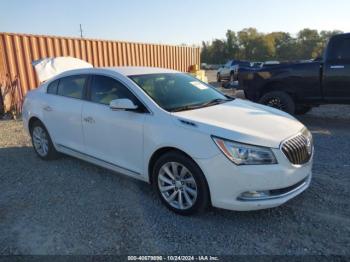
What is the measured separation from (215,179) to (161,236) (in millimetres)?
779

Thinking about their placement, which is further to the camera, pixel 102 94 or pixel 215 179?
pixel 102 94

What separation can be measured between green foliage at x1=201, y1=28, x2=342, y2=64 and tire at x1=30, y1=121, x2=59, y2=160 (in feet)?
217

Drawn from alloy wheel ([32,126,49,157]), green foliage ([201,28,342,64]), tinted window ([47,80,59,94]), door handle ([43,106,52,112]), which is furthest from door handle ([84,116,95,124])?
green foliage ([201,28,342,64])

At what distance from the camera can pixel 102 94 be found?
4336 millimetres

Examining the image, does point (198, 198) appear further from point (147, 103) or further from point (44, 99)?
point (44, 99)

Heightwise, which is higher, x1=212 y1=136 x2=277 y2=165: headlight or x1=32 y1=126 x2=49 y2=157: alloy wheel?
x1=212 y1=136 x2=277 y2=165: headlight

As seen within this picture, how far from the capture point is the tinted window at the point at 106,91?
13.3 feet

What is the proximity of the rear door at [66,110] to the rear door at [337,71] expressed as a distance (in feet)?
17.5

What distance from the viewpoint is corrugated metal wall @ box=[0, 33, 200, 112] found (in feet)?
32.7

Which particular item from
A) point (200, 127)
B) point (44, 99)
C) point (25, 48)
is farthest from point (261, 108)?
point (25, 48)

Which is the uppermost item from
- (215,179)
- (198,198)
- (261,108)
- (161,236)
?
(261,108)

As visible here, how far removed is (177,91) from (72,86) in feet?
5.70

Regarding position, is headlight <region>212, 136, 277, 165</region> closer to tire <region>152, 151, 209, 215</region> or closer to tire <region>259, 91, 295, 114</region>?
A: tire <region>152, 151, 209, 215</region>

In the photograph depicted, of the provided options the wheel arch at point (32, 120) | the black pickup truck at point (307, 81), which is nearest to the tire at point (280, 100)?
the black pickup truck at point (307, 81)
